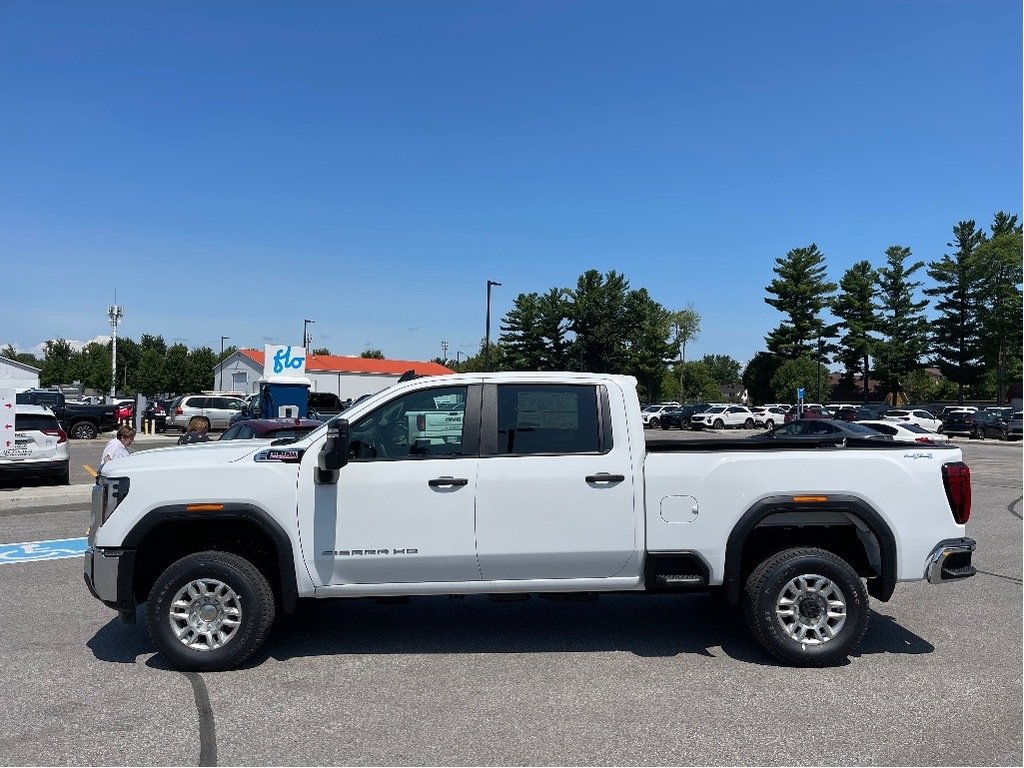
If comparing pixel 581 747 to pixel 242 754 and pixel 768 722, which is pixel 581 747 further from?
pixel 242 754

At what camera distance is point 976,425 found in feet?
143

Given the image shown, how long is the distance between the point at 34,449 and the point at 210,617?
11367mm

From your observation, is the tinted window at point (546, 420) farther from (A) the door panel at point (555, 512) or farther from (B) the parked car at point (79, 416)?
(B) the parked car at point (79, 416)

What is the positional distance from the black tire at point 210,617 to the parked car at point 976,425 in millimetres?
45630

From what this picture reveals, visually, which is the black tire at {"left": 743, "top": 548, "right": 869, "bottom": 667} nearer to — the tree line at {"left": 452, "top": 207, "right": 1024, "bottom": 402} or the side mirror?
the side mirror

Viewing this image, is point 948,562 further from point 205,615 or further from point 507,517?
point 205,615

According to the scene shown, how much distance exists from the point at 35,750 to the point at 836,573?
466 centimetres

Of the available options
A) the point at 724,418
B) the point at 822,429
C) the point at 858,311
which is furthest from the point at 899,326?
the point at 822,429

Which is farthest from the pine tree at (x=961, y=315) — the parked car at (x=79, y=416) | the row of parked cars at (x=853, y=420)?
the parked car at (x=79, y=416)

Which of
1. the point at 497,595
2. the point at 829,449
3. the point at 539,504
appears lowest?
the point at 497,595

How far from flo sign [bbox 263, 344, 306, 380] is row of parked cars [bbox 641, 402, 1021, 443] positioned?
41.5 ft

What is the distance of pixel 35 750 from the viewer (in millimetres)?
4070

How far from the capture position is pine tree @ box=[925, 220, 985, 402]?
71.9 metres

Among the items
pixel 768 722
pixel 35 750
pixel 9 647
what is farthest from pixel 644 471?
pixel 9 647
